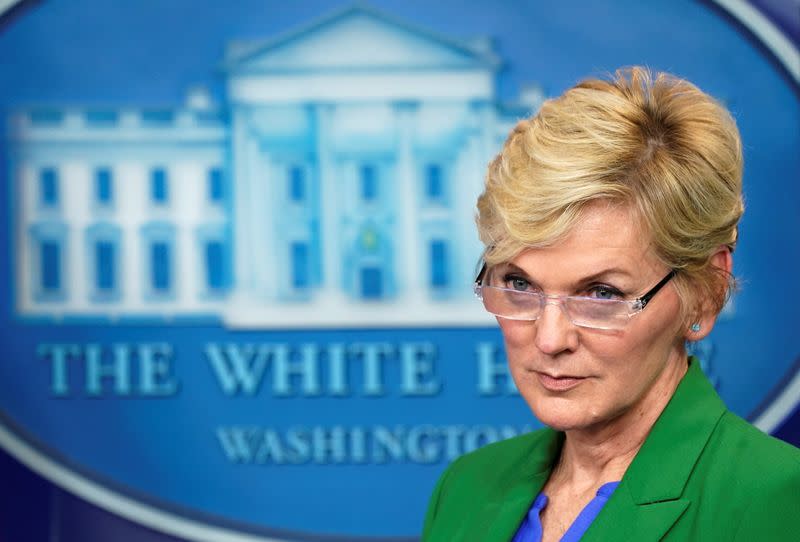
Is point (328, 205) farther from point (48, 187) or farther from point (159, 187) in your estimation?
point (48, 187)

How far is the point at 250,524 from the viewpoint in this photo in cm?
301

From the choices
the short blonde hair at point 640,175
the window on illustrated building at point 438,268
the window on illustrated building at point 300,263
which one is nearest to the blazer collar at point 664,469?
the short blonde hair at point 640,175

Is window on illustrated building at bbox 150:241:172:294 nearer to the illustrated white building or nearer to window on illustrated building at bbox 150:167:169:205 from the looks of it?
the illustrated white building

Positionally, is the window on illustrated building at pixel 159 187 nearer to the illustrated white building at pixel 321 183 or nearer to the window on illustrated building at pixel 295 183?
the illustrated white building at pixel 321 183

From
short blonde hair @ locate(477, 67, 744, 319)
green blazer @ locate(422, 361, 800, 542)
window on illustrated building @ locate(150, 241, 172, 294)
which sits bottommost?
green blazer @ locate(422, 361, 800, 542)

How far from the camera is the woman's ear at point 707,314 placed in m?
1.49

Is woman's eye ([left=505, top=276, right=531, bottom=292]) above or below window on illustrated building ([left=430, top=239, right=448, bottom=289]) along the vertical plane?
above

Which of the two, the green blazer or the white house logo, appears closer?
the green blazer

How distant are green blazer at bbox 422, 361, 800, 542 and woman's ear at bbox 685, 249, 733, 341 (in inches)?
2.5

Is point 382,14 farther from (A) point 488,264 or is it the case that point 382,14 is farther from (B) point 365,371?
(A) point 488,264

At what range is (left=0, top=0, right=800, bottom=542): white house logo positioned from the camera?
292 cm

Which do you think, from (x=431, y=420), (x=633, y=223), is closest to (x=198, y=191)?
(x=431, y=420)

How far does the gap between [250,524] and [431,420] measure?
0.54 meters

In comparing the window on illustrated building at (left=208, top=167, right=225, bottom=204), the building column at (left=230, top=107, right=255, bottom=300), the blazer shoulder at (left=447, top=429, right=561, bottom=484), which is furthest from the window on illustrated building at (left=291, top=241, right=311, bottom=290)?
the blazer shoulder at (left=447, top=429, right=561, bottom=484)
